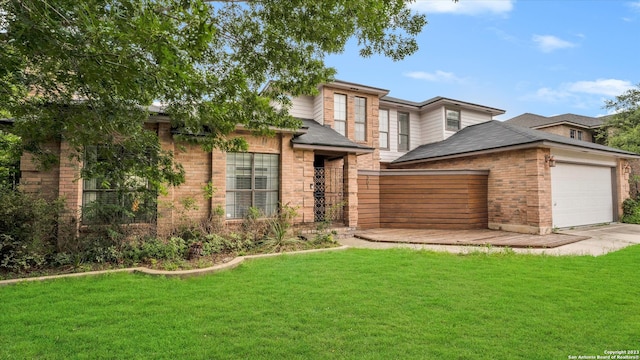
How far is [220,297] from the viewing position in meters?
4.32

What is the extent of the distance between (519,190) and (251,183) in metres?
9.36

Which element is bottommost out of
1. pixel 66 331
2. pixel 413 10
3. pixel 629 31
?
pixel 66 331

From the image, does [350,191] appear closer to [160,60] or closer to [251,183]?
[251,183]

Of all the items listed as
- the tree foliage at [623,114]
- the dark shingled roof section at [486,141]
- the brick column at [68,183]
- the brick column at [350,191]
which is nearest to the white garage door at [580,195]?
the dark shingled roof section at [486,141]

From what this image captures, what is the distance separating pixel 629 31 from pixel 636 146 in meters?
7.29

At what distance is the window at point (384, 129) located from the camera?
52.7 ft

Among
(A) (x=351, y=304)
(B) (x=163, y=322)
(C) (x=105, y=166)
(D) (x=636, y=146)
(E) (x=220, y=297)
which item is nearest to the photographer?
(B) (x=163, y=322)

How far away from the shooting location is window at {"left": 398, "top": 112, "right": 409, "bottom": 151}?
17.0 m

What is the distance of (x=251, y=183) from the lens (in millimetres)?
9156

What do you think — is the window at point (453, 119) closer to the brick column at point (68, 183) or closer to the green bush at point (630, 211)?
the green bush at point (630, 211)

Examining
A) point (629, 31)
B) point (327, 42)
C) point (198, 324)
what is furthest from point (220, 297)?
point (629, 31)

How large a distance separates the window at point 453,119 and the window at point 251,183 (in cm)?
1113

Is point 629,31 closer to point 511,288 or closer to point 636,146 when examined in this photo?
point 636,146

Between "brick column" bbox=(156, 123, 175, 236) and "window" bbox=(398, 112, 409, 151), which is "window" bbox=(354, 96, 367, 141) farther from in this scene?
"brick column" bbox=(156, 123, 175, 236)
